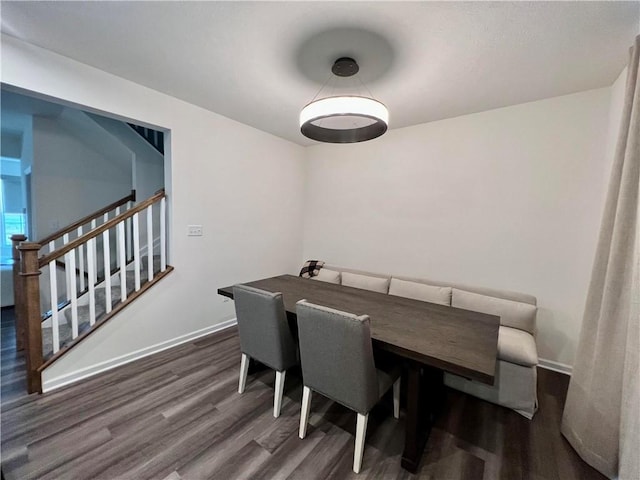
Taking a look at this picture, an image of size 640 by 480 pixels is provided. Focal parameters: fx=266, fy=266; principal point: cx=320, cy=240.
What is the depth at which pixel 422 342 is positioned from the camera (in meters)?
1.48

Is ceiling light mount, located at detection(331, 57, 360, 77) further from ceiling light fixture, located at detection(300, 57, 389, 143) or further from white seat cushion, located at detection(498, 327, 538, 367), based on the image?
white seat cushion, located at detection(498, 327, 538, 367)

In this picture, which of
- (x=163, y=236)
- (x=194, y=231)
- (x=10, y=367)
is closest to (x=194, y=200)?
(x=194, y=231)

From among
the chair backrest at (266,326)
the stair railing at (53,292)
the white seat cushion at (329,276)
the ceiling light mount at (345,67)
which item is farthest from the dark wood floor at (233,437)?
the ceiling light mount at (345,67)

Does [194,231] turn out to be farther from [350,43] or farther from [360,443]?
[360,443]

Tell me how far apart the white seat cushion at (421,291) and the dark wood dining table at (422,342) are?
0.58m

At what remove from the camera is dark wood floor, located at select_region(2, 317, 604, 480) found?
1.47 m

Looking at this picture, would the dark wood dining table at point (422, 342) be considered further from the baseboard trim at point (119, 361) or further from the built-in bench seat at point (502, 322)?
the baseboard trim at point (119, 361)

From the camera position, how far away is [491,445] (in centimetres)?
167

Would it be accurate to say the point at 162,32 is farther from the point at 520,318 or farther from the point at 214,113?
the point at 520,318

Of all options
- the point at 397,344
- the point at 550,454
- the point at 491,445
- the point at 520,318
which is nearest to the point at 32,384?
the point at 397,344

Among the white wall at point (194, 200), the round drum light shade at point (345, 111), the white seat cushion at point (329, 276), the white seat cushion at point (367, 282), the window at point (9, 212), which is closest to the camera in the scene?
the round drum light shade at point (345, 111)

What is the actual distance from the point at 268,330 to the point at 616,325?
2039 millimetres

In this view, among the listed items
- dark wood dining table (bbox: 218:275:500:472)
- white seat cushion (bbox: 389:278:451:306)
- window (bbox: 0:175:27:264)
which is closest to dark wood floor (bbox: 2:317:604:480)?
dark wood dining table (bbox: 218:275:500:472)

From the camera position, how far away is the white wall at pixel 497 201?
237 centimetres
